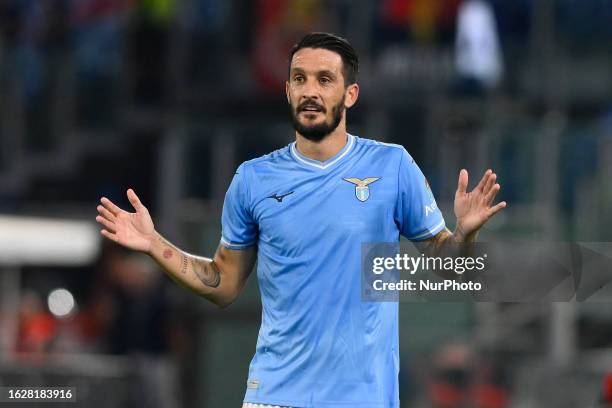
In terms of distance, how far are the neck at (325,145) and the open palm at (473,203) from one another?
0.59 meters

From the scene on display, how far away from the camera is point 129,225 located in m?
6.93

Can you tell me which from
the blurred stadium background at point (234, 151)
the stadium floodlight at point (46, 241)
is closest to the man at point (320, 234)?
the blurred stadium background at point (234, 151)

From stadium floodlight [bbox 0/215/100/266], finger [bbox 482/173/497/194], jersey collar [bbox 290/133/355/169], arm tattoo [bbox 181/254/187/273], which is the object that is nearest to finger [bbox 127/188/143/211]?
arm tattoo [bbox 181/254/187/273]

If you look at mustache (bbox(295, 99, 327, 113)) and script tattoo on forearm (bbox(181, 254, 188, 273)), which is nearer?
mustache (bbox(295, 99, 327, 113))

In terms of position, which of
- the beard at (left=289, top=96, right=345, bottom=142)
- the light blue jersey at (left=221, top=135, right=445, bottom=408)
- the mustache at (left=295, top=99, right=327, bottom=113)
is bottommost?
the light blue jersey at (left=221, top=135, right=445, bottom=408)

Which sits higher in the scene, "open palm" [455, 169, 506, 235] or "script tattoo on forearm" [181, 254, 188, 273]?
"open palm" [455, 169, 506, 235]

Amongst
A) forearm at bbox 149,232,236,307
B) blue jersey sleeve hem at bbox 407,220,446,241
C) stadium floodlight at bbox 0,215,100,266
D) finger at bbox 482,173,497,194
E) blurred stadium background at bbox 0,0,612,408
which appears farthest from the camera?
stadium floodlight at bbox 0,215,100,266

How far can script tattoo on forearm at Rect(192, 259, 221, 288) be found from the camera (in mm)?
7004

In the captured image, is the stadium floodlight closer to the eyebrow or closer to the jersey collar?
the jersey collar

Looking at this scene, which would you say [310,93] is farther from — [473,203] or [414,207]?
[473,203]

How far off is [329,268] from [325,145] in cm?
59

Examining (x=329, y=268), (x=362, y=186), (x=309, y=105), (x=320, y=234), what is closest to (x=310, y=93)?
(x=309, y=105)

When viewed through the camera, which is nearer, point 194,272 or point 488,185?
point 488,185

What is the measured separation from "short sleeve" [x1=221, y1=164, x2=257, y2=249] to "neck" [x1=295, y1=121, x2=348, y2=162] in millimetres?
327
